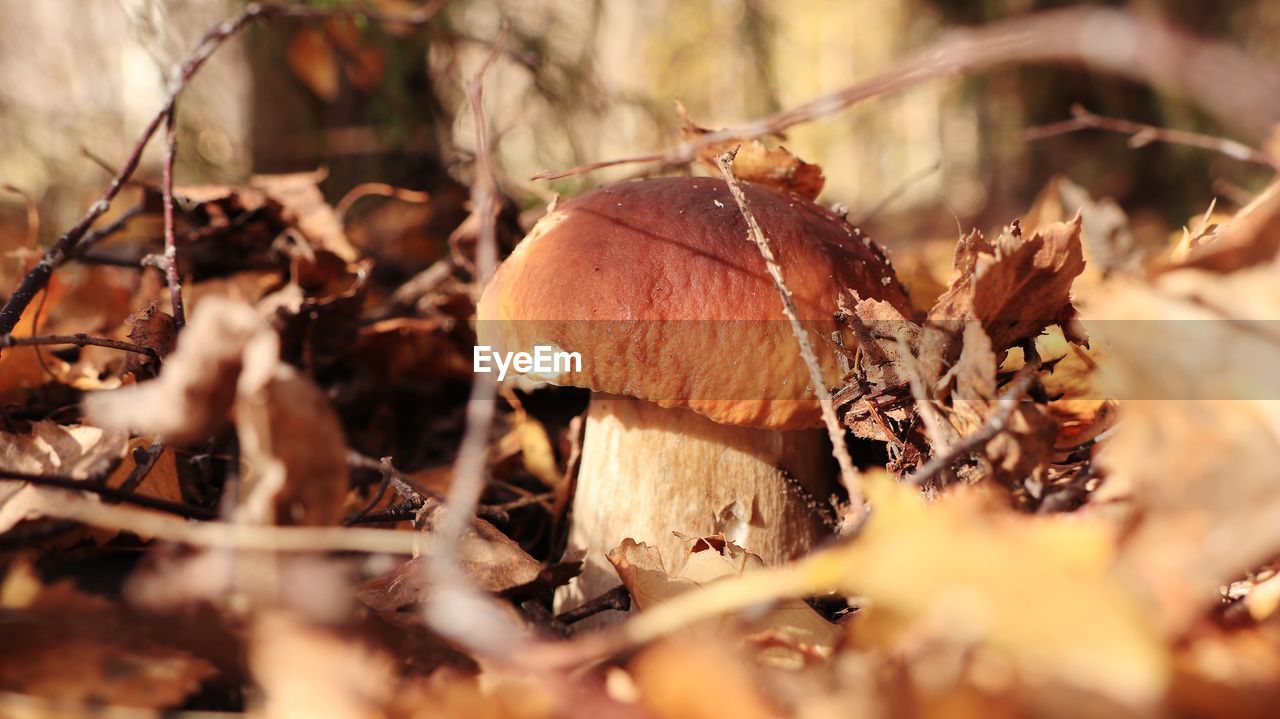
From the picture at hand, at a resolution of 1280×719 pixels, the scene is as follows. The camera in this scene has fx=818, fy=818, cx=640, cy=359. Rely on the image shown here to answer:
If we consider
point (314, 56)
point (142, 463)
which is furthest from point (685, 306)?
point (314, 56)

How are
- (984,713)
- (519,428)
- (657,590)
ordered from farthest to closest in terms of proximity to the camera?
(519,428)
(657,590)
(984,713)

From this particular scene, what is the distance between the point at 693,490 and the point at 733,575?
1.35ft

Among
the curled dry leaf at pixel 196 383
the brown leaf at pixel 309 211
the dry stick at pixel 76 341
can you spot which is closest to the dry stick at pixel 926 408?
the curled dry leaf at pixel 196 383

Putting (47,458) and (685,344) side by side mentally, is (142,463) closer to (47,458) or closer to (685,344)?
(47,458)

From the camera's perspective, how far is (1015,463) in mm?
1052

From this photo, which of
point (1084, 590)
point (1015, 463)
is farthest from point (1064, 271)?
point (1084, 590)

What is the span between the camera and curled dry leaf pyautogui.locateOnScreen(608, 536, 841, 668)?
994 millimetres

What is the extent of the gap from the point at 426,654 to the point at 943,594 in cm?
61

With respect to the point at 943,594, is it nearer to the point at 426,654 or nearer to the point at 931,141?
the point at 426,654

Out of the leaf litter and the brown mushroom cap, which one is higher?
the brown mushroom cap

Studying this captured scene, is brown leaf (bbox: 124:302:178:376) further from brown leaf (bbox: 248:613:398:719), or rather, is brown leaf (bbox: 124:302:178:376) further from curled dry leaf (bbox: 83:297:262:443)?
brown leaf (bbox: 248:613:398:719)

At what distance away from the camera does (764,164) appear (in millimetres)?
1916

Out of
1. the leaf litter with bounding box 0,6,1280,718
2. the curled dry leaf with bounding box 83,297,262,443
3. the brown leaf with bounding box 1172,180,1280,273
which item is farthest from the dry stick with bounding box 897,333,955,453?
the curled dry leaf with bounding box 83,297,262,443

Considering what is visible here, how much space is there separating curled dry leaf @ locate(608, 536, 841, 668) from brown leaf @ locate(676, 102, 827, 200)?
3.08 feet
